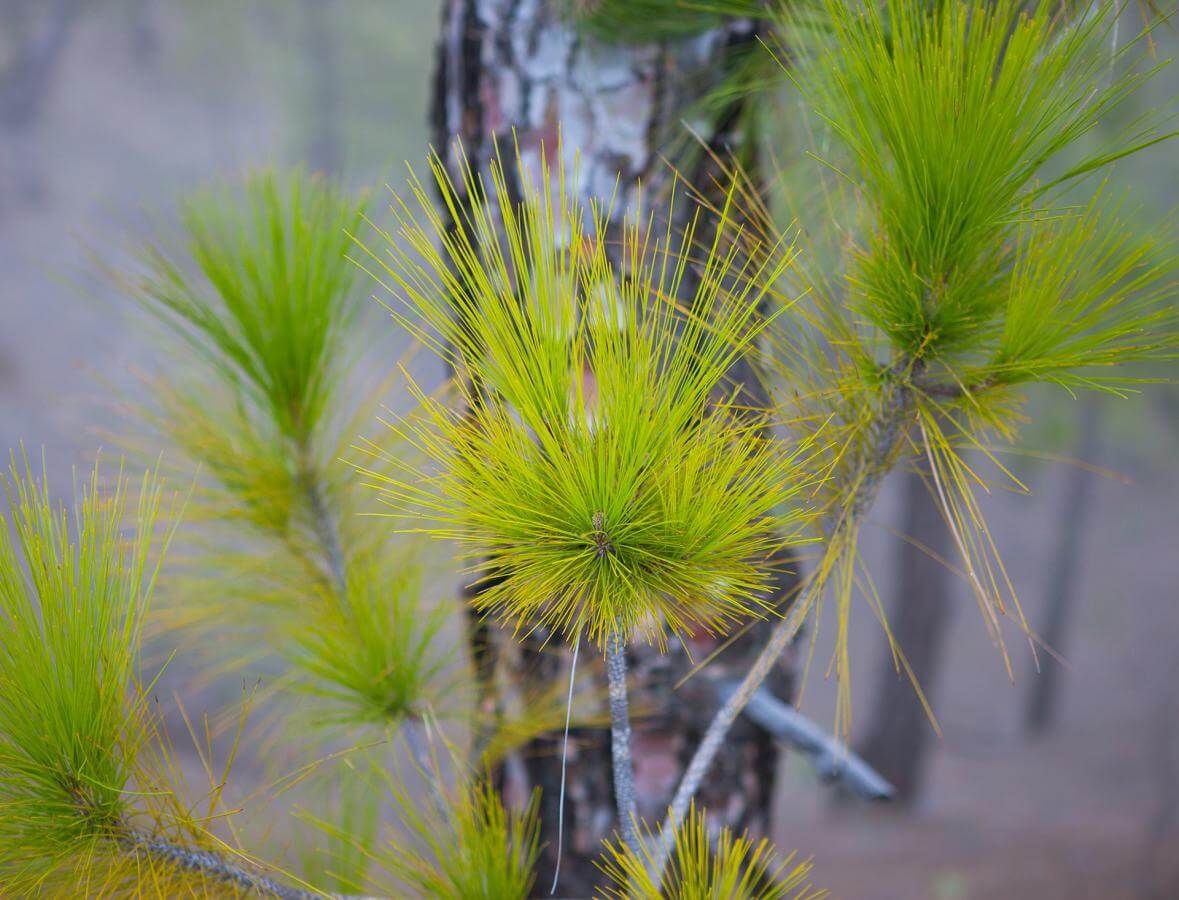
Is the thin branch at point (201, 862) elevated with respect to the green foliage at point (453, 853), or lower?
elevated

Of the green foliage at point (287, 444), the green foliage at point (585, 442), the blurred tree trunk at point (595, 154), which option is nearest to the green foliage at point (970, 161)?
the green foliage at point (585, 442)

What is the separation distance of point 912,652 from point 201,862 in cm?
463

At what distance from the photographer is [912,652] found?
182 inches

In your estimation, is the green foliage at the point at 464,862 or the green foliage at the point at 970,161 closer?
the green foliage at the point at 970,161

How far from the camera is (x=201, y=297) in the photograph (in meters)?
0.88

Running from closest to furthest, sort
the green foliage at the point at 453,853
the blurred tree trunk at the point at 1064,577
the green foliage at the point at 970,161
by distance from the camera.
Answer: the green foliage at the point at 970,161 < the green foliage at the point at 453,853 < the blurred tree trunk at the point at 1064,577

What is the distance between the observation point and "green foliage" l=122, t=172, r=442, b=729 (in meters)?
0.84

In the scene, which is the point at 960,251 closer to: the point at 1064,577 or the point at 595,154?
the point at 595,154

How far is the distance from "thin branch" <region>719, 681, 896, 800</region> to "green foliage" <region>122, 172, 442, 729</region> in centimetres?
39

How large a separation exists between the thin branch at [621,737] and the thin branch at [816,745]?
0.95 feet

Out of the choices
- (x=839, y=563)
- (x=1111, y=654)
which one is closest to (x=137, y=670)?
(x=839, y=563)

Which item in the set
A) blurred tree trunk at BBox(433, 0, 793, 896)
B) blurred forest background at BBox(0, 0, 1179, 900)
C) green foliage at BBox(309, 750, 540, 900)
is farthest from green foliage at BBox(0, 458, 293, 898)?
blurred forest background at BBox(0, 0, 1179, 900)

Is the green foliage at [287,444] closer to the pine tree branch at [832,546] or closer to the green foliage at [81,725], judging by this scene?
the green foliage at [81,725]

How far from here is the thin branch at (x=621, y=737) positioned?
56 centimetres
